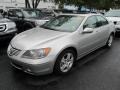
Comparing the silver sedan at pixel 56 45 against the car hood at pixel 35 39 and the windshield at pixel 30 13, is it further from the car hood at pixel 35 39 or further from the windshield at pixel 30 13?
the windshield at pixel 30 13

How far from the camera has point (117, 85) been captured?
139 inches

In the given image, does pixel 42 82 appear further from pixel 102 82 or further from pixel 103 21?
pixel 103 21

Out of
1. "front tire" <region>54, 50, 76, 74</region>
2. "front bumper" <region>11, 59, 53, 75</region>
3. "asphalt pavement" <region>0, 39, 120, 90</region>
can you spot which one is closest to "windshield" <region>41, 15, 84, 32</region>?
"front tire" <region>54, 50, 76, 74</region>

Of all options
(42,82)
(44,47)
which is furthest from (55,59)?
(42,82)

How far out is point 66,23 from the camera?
15.4 feet

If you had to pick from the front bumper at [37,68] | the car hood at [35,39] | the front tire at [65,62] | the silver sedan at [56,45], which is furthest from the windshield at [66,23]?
the front bumper at [37,68]

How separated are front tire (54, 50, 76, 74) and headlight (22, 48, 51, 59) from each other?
37 cm

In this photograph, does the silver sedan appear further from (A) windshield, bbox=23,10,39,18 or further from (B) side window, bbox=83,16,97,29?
(A) windshield, bbox=23,10,39,18

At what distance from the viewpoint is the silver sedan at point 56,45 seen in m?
3.45

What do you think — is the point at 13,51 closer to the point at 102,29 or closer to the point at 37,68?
the point at 37,68

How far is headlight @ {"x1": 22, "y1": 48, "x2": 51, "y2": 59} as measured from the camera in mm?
3438

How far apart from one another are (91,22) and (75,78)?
6.54 feet

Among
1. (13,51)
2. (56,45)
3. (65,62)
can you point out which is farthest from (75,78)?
(13,51)

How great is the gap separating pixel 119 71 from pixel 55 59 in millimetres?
1879
